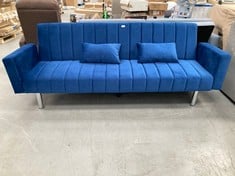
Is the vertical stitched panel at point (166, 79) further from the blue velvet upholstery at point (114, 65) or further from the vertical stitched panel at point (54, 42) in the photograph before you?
the vertical stitched panel at point (54, 42)

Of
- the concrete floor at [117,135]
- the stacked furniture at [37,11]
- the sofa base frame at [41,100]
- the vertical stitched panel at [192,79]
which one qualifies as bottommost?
the concrete floor at [117,135]

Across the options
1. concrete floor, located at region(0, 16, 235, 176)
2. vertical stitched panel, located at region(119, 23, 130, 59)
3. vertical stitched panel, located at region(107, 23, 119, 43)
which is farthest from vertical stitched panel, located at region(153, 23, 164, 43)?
concrete floor, located at region(0, 16, 235, 176)

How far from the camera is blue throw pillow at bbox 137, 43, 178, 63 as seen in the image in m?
2.47

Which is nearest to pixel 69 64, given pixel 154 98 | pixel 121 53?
pixel 121 53

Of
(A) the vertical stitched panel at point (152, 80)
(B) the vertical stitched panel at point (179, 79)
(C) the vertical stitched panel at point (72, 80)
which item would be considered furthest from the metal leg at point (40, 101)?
(B) the vertical stitched panel at point (179, 79)

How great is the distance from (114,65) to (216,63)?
3.65ft

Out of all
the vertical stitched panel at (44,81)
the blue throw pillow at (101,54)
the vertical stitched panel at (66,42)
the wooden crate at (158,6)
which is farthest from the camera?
the wooden crate at (158,6)

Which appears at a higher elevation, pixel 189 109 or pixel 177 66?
pixel 177 66

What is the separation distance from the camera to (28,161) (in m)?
1.71

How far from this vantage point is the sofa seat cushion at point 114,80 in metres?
2.20

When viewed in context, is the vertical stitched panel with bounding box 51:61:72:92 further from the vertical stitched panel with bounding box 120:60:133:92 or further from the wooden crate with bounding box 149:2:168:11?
the wooden crate with bounding box 149:2:168:11

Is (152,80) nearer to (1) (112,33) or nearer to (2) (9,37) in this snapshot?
(1) (112,33)

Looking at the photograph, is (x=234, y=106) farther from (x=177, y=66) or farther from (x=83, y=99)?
(x=83, y=99)

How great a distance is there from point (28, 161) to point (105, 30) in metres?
1.67
